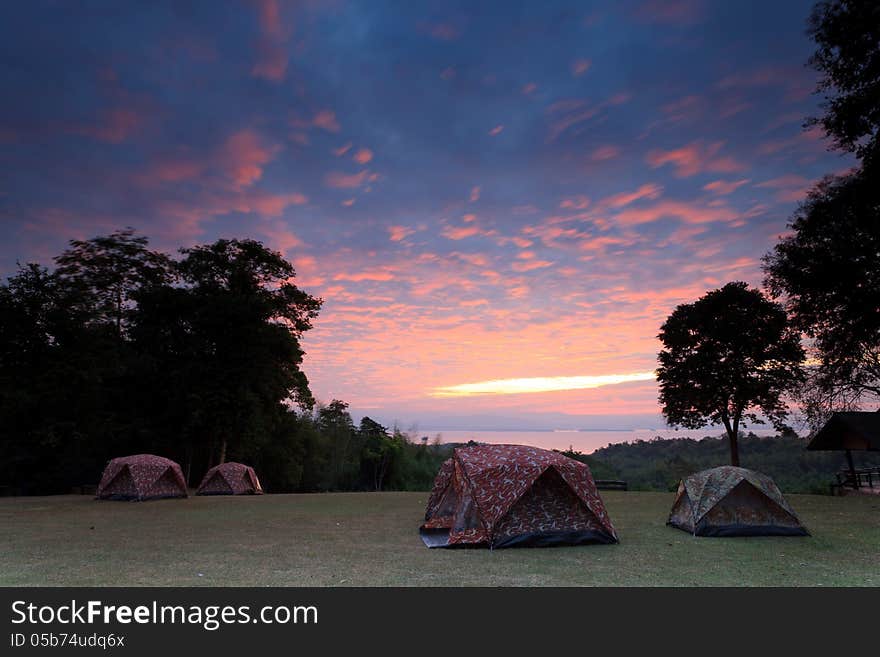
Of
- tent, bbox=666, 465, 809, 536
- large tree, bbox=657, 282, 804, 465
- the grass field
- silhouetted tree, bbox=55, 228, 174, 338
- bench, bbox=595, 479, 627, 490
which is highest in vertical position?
silhouetted tree, bbox=55, 228, 174, 338

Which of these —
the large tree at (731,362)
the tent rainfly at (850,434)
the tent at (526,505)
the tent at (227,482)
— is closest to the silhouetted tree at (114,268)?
the tent at (227,482)

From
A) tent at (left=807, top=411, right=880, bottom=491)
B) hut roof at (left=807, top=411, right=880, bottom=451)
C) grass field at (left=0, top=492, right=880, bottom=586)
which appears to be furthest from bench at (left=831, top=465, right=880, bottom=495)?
grass field at (left=0, top=492, right=880, bottom=586)

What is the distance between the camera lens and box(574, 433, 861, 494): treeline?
1662 inches

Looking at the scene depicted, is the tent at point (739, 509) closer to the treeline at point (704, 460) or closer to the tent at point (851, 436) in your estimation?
the tent at point (851, 436)

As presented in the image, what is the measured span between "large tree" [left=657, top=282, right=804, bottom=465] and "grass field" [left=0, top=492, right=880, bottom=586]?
1028 centimetres

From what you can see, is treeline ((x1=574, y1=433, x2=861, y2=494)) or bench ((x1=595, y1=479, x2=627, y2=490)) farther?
treeline ((x1=574, y1=433, x2=861, y2=494))

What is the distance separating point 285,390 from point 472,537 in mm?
24055

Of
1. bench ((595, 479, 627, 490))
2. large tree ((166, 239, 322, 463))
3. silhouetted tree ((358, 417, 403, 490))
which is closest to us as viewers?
large tree ((166, 239, 322, 463))

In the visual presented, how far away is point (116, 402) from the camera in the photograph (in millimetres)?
31547

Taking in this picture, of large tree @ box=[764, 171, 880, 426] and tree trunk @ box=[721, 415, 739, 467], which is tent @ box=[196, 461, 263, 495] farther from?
large tree @ box=[764, 171, 880, 426]

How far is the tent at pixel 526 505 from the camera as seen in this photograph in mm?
11820

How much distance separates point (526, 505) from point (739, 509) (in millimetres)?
5739

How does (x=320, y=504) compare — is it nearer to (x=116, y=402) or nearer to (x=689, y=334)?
(x=116, y=402)
